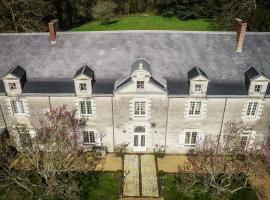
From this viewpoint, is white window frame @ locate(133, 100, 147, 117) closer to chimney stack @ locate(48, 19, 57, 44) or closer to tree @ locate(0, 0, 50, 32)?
chimney stack @ locate(48, 19, 57, 44)

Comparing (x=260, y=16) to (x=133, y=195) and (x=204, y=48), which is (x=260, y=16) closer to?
(x=204, y=48)

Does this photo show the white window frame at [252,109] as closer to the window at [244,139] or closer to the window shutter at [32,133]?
the window at [244,139]

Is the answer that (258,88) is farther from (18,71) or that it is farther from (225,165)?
(18,71)

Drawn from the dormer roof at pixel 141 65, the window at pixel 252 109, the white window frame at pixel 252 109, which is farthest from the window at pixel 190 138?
the dormer roof at pixel 141 65

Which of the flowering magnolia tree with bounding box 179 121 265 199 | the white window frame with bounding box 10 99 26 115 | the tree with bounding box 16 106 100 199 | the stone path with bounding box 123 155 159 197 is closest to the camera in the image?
the tree with bounding box 16 106 100 199

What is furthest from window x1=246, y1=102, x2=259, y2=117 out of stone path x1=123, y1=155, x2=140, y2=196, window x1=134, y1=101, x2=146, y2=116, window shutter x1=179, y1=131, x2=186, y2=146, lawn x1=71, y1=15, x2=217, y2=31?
lawn x1=71, y1=15, x2=217, y2=31

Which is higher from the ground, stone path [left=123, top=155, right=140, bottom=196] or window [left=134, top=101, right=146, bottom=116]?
window [left=134, top=101, right=146, bottom=116]

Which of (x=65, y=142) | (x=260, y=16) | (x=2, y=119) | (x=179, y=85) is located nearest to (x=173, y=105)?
(x=179, y=85)

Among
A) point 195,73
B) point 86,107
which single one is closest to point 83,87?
point 86,107

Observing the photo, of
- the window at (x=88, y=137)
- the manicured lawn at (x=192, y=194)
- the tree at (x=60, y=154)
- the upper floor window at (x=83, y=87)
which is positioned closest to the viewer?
the tree at (x=60, y=154)
